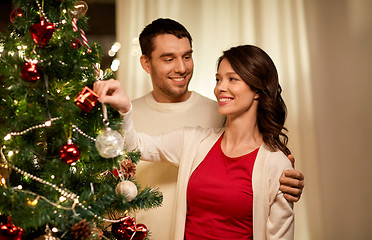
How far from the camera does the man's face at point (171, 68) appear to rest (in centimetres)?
209

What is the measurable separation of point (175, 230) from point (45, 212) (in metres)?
0.70

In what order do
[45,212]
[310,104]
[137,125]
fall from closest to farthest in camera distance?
[45,212] < [137,125] < [310,104]

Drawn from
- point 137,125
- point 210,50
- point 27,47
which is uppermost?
point 210,50

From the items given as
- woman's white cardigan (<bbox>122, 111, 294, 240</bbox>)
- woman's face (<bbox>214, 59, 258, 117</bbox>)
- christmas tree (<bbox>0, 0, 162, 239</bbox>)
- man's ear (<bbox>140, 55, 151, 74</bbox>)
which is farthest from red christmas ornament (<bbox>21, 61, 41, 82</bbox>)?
man's ear (<bbox>140, 55, 151, 74</bbox>)

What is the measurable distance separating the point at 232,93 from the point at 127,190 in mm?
639

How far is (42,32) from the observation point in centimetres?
107

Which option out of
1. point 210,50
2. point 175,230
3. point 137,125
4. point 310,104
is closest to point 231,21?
point 210,50

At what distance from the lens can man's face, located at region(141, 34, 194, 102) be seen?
209 centimetres

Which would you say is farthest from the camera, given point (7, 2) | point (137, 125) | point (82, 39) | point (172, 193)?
point (7, 2)

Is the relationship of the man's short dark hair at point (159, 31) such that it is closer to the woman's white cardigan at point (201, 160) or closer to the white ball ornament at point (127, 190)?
the woman's white cardigan at point (201, 160)

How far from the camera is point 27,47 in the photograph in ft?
3.65

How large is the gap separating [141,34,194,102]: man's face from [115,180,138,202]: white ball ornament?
3.03 ft

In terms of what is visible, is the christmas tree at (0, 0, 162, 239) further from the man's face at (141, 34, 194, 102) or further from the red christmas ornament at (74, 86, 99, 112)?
the man's face at (141, 34, 194, 102)

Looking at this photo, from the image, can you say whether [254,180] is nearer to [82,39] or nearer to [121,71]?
[82,39]
